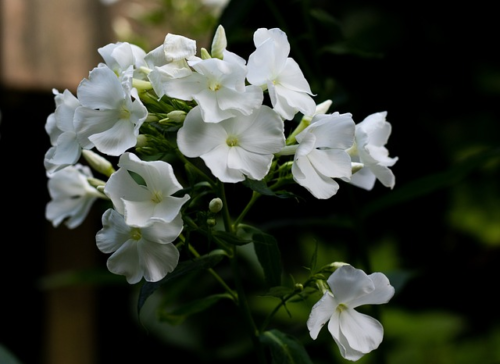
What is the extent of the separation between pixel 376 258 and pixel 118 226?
942mm

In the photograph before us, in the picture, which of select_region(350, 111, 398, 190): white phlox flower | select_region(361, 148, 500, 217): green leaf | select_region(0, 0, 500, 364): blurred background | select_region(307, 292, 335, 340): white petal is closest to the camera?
select_region(307, 292, 335, 340): white petal

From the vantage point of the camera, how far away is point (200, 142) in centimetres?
50

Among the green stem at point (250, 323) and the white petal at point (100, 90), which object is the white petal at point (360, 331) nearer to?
the green stem at point (250, 323)

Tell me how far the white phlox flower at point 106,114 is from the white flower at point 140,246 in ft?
0.18

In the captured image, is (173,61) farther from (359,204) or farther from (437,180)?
(359,204)

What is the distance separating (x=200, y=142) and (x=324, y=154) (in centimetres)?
11

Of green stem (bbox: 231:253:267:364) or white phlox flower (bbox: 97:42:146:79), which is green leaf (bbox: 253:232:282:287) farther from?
white phlox flower (bbox: 97:42:146:79)

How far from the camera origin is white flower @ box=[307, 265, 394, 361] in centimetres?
50

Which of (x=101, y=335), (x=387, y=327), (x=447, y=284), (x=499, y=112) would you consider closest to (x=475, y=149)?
(x=499, y=112)

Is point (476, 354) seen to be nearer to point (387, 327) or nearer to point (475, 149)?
point (387, 327)

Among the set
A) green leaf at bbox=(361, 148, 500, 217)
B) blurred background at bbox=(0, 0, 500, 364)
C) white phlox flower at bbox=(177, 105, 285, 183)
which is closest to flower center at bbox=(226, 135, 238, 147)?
white phlox flower at bbox=(177, 105, 285, 183)

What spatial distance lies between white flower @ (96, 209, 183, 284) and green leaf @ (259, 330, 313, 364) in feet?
0.40

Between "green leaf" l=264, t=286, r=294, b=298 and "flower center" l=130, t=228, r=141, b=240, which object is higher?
"flower center" l=130, t=228, r=141, b=240

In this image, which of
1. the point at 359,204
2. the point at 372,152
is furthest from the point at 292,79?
the point at 359,204
